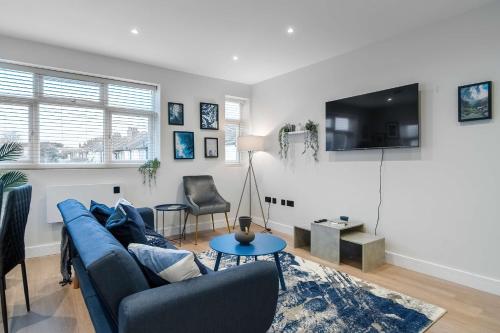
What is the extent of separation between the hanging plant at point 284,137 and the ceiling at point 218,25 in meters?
1.05

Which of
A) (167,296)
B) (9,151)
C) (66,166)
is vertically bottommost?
(167,296)

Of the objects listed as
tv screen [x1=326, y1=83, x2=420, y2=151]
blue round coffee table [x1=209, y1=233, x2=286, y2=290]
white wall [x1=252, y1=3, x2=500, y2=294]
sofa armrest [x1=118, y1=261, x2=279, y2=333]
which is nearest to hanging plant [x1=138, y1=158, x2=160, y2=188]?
blue round coffee table [x1=209, y1=233, x2=286, y2=290]

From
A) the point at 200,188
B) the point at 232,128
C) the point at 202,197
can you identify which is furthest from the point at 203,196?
the point at 232,128

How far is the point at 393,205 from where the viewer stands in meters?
3.37

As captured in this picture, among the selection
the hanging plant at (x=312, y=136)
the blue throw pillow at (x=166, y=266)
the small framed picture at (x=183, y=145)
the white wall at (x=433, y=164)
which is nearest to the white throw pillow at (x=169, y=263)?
the blue throw pillow at (x=166, y=266)

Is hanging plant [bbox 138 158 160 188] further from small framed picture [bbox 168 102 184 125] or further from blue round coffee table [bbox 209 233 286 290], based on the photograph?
blue round coffee table [bbox 209 233 286 290]

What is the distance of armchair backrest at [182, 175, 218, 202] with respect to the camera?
15.0 ft

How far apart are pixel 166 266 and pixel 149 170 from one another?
3.23 m

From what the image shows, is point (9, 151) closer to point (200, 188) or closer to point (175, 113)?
point (175, 113)

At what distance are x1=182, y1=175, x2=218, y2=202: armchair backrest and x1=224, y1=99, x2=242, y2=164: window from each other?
2.37 ft

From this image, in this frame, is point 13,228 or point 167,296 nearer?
point 167,296

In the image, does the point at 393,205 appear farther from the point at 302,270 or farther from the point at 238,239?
the point at 238,239

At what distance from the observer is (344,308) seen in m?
2.32

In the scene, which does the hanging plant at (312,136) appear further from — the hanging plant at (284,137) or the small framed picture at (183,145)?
the small framed picture at (183,145)
